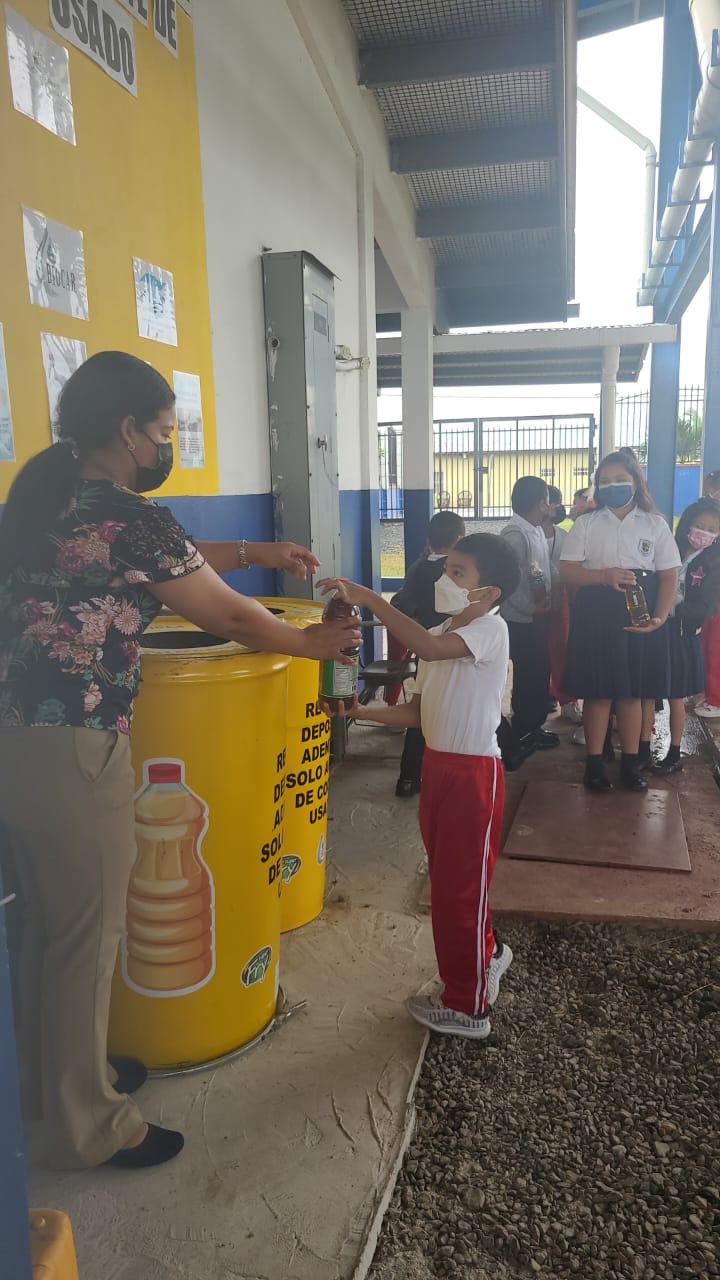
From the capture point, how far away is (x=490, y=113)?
5.62 meters

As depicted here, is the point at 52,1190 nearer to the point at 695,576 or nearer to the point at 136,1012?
the point at 136,1012

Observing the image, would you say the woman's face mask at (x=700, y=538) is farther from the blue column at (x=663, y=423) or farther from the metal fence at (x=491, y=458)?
the metal fence at (x=491, y=458)

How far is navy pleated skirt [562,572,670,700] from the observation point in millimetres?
3760

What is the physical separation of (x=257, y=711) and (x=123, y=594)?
47 centimetres

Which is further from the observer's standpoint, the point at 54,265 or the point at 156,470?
the point at 54,265

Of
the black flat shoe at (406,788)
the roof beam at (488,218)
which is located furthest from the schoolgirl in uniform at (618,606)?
the roof beam at (488,218)

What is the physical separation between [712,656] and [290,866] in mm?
3317

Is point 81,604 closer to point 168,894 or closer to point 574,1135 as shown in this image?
point 168,894

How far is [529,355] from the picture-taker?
1279cm

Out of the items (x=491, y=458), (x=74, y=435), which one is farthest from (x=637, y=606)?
(x=491, y=458)

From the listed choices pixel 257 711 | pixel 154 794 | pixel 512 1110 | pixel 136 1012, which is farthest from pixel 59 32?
pixel 512 1110

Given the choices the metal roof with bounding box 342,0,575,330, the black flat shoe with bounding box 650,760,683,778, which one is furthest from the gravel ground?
the metal roof with bounding box 342,0,575,330

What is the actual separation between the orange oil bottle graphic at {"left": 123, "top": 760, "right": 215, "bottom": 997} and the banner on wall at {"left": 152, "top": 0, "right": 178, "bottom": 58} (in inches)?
86.8

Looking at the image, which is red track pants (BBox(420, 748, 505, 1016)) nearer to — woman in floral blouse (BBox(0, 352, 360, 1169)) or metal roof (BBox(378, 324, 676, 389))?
woman in floral blouse (BBox(0, 352, 360, 1169))
